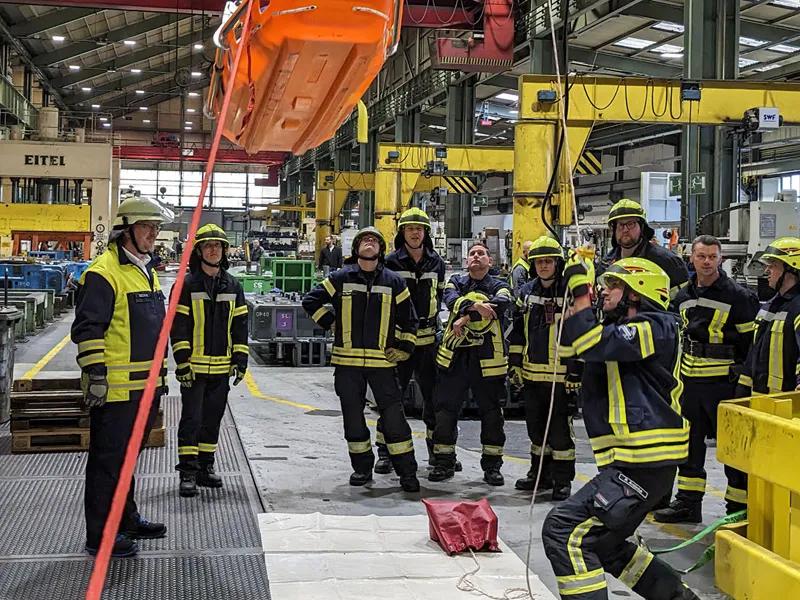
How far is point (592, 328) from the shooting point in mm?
3500

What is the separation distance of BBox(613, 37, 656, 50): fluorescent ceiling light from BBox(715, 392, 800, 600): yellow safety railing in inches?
718

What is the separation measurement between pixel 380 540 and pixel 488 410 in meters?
1.62

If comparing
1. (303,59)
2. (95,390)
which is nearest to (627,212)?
(303,59)

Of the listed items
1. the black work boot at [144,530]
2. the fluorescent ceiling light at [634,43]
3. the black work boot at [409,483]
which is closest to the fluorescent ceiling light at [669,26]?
the fluorescent ceiling light at [634,43]

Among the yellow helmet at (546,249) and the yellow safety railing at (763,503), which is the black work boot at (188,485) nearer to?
the yellow helmet at (546,249)

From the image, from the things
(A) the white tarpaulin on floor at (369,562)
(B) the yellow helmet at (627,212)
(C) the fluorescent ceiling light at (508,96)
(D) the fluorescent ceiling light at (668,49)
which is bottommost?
(A) the white tarpaulin on floor at (369,562)

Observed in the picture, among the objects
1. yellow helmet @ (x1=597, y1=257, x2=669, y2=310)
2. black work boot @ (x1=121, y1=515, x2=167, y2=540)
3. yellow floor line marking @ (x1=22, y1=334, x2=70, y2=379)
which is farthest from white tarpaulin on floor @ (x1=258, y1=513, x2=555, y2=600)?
yellow floor line marking @ (x1=22, y1=334, x2=70, y2=379)

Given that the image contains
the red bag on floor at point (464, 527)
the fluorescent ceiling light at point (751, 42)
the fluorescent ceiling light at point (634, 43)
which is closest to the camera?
the red bag on floor at point (464, 527)

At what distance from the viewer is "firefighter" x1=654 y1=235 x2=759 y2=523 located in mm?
5457

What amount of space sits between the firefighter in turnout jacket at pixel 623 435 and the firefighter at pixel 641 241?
2.12 meters

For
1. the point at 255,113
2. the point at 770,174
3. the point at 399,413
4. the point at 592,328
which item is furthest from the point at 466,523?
the point at 770,174

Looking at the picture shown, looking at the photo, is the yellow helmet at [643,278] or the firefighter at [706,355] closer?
the yellow helmet at [643,278]

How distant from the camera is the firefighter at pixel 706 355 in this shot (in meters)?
5.46

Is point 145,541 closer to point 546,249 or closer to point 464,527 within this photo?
point 464,527
